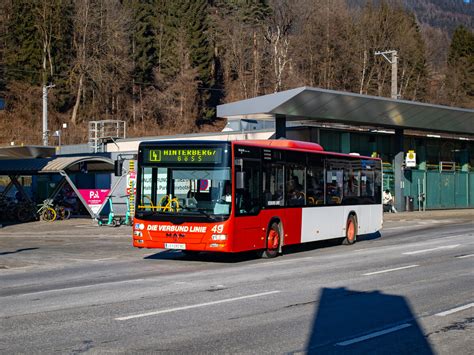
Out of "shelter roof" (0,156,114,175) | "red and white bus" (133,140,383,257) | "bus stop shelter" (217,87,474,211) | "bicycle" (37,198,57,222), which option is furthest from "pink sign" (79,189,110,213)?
"red and white bus" (133,140,383,257)

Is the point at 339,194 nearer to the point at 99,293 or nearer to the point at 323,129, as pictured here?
the point at 99,293

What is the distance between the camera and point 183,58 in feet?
262

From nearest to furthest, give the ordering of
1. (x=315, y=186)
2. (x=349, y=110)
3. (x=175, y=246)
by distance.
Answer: (x=175, y=246)
(x=315, y=186)
(x=349, y=110)

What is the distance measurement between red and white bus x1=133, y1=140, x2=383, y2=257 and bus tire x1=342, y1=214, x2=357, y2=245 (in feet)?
10.9

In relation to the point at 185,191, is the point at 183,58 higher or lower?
higher

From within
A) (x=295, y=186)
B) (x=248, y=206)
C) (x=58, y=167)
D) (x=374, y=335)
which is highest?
(x=58, y=167)

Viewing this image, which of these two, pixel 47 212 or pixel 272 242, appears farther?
pixel 47 212

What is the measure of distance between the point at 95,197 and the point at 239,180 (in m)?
16.9

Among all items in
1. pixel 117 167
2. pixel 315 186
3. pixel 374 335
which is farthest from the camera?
pixel 117 167

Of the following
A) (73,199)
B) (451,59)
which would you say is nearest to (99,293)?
(73,199)

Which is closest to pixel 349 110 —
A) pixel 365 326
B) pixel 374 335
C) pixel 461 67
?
pixel 365 326

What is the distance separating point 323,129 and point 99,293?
29.4m

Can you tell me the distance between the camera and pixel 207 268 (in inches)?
667

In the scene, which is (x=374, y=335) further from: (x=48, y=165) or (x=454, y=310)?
(x=48, y=165)
